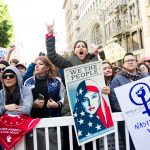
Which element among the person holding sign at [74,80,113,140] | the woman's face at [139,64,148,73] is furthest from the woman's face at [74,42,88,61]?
the woman's face at [139,64,148,73]

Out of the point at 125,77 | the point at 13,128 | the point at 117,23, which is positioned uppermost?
the point at 117,23

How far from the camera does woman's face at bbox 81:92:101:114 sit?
406 centimetres

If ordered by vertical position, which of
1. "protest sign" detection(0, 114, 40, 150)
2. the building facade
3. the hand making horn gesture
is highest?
the building facade

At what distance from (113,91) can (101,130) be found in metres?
0.56

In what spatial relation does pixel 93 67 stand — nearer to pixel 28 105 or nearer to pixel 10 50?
pixel 28 105

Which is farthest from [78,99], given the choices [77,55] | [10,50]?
[10,50]

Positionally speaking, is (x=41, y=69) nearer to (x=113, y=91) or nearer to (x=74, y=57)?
(x=74, y=57)

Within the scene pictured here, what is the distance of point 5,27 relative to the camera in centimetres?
2769

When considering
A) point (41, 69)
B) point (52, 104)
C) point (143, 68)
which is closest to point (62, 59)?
point (41, 69)

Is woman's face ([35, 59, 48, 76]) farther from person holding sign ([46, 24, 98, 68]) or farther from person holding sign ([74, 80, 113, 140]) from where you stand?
person holding sign ([74, 80, 113, 140])

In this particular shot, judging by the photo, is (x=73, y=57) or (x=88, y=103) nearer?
(x=88, y=103)

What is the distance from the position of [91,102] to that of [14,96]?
0.88 meters

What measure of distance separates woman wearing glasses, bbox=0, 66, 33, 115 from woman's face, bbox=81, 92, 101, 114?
630 mm

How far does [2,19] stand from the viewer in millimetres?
27672
